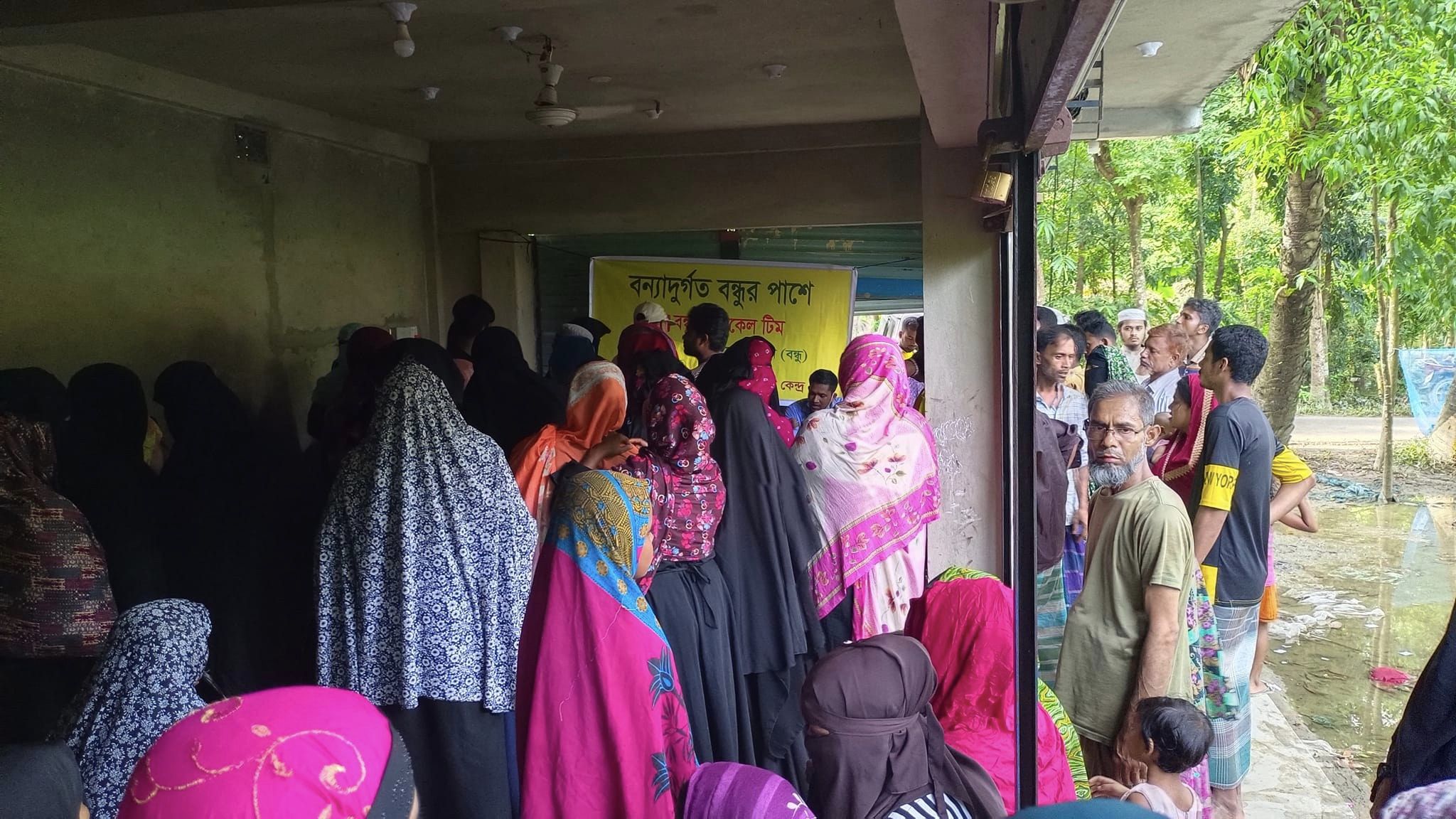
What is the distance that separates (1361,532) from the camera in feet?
31.8

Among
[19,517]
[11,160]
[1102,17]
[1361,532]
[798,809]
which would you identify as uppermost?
[11,160]

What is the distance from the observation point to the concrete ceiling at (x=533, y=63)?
3.84 metres

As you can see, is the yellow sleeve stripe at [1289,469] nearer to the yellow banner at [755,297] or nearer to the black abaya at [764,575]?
the black abaya at [764,575]

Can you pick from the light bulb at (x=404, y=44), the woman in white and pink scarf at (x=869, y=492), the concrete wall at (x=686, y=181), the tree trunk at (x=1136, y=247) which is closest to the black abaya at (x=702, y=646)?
the woman in white and pink scarf at (x=869, y=492)

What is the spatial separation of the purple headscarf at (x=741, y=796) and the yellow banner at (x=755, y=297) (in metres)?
5.82

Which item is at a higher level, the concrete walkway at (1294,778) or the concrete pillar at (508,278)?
the concrete pillar at (508,278)

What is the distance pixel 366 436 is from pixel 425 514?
347 millimetres

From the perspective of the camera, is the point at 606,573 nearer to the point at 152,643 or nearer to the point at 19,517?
the point at 152,643

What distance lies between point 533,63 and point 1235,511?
12.1 ft

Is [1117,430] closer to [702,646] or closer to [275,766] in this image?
[702,646]

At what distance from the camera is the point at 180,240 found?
4.78 meters

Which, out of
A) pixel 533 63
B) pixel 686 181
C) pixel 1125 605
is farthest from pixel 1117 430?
pixel 686 181

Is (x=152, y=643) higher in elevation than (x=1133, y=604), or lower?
higher

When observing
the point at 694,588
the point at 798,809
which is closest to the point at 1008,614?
the point at 798,809
